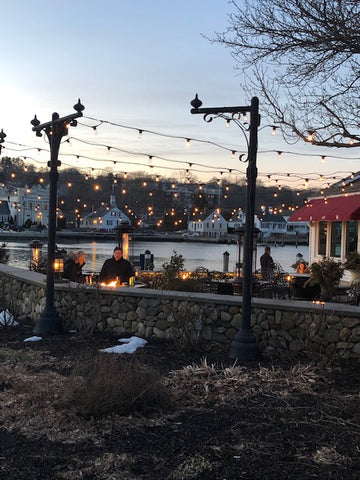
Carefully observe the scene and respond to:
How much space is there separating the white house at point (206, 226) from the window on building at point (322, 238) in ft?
321

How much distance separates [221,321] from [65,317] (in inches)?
111

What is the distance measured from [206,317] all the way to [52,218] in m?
3.11

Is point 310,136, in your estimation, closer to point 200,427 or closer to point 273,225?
point 200,427

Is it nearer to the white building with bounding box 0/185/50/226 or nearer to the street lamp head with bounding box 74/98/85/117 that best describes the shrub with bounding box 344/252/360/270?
the street lamp head with bounding box 74/98/85/117

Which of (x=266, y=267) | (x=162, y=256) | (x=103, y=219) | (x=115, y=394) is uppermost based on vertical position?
(x=103, y=219)

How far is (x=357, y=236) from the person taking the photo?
1917 cm

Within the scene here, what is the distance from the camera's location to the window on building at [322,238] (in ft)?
71.1

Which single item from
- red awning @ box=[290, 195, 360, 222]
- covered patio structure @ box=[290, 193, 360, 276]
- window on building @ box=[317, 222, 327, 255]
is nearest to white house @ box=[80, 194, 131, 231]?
red awning @ box=[290, 195, 360, 222]

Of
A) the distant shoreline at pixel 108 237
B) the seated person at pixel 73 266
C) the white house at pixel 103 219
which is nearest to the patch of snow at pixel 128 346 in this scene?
the seated person at pixel 73 266

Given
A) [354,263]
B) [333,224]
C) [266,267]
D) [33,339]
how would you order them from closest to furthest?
[33,339], [354,263], [266,267], [333,224]

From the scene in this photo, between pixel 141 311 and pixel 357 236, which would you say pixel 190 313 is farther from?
pixel 357 236

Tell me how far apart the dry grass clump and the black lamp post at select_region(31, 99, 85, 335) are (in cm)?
373

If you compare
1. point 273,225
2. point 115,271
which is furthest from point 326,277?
point 273,225

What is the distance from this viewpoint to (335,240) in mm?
20875
